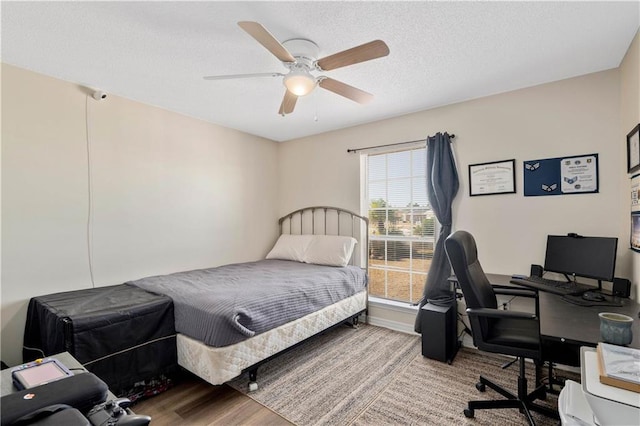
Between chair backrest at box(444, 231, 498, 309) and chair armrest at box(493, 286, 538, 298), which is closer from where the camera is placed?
chair backrest at box(444, 231, 498, 309)

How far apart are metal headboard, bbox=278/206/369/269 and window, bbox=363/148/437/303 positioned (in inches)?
4.0

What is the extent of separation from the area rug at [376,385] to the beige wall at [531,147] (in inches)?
31.5

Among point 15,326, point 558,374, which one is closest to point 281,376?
point 15,326

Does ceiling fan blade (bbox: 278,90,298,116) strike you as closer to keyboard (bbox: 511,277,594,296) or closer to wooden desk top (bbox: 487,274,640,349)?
wooden desk top (bbox: 487,274,640,349)

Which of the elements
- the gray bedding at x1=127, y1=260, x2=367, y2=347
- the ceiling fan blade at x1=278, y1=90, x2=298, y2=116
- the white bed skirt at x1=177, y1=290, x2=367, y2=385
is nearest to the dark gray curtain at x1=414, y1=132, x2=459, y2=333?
the gray bedding at x1=127, y1=260, x2=367, y2=347

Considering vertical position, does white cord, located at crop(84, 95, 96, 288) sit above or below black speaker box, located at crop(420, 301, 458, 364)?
above

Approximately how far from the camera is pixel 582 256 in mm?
2305

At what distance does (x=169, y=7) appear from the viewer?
5.54ft

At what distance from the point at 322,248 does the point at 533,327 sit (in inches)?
90.0

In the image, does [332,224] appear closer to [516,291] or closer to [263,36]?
[516,291]

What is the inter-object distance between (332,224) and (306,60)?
2387 mm

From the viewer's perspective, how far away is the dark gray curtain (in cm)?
305

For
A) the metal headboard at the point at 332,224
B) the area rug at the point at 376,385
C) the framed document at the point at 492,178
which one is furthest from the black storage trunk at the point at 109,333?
the framed document at the point at 492,178

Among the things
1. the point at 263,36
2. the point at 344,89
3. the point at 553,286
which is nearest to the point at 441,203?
the point at 553,286
